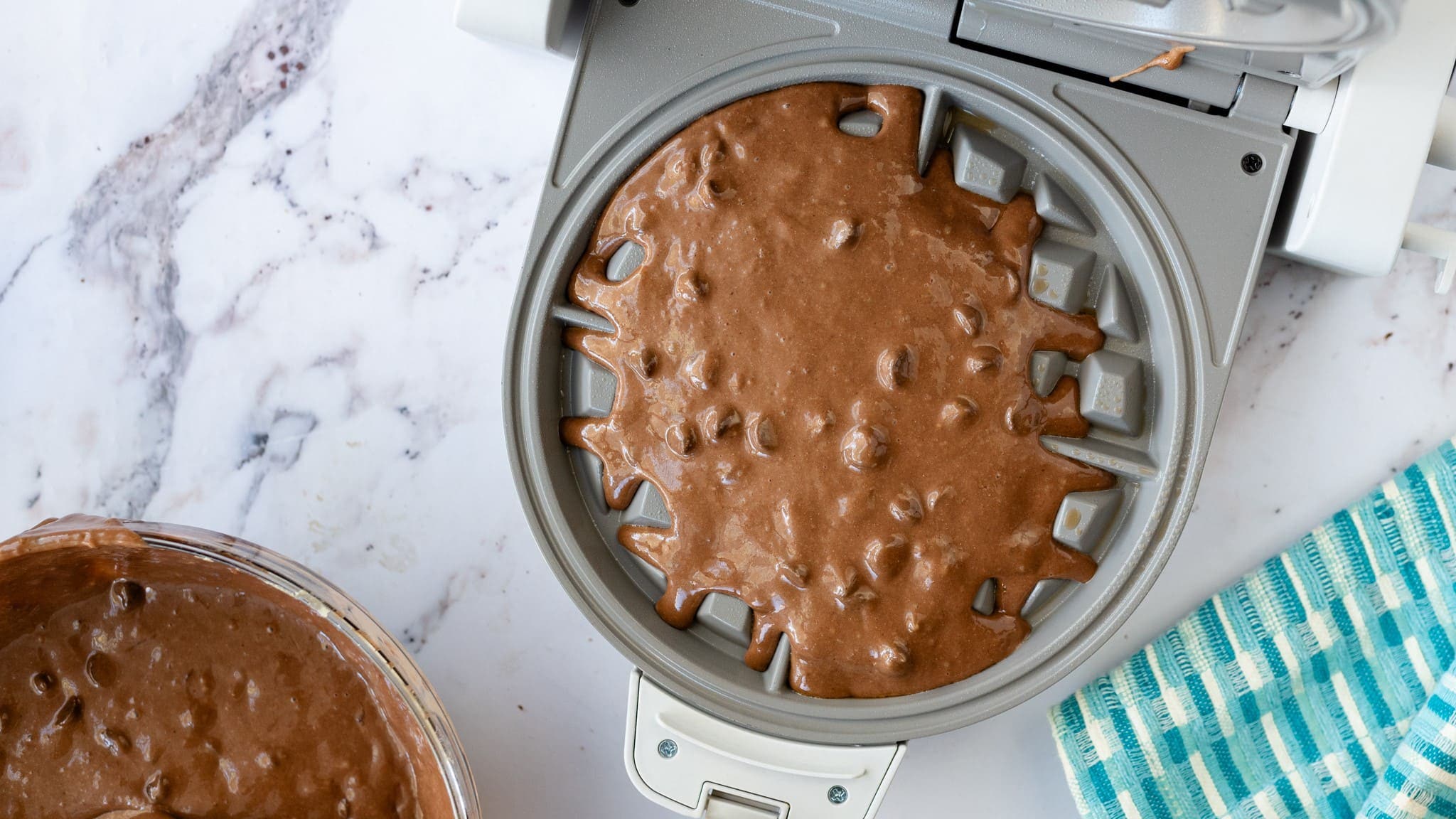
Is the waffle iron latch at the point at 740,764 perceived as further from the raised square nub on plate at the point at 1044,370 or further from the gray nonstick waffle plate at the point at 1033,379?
the raised square nub on plate at the point at 1044,370

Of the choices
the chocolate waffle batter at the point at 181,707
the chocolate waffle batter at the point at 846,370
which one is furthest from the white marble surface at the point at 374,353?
the chocolate waffle batter at the point at 846,370

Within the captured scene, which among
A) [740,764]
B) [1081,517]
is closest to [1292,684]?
[1081,517]

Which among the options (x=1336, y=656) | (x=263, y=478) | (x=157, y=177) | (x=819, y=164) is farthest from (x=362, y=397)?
(x=1336, y=656)

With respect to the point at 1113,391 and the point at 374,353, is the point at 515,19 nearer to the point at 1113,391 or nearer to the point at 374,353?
the point at 374,353

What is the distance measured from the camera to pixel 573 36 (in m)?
1.02

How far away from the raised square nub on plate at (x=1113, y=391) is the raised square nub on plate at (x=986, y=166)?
0.17m

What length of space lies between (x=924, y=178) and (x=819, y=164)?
0.10 m

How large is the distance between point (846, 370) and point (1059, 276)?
0.21 metres

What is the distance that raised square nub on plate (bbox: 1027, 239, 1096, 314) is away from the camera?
0.95 metres

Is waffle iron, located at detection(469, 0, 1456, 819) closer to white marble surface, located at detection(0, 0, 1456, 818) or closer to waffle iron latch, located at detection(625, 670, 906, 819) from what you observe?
waffle iron latch, located at detection(625, 670, 906, 819)

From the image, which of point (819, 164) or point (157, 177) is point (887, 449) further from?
point (157, 177)

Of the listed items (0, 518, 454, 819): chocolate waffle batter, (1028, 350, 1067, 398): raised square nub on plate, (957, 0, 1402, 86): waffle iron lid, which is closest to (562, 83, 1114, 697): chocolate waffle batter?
(1028, 350, 1067, 398): raised square nub on plate

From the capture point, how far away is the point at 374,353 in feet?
3.80

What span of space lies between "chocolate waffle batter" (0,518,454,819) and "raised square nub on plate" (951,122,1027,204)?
Result: 2.40ft
